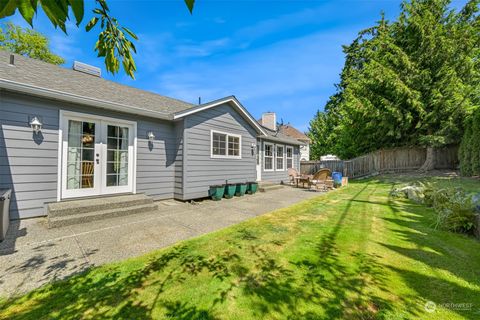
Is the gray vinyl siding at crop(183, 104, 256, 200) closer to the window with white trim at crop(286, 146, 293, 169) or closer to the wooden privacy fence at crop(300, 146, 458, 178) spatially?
the window with white trim at crop(286, 146, 293, 169)

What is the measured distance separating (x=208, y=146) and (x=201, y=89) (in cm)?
696

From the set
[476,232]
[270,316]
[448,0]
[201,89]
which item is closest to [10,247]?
[270,316]

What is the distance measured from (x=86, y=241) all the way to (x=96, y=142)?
3.07 m

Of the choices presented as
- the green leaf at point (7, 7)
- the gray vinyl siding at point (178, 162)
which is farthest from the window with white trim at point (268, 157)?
the green leaf at point (7, 7)

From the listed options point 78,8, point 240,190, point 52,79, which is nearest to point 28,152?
point 52,79

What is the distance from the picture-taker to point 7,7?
905mm

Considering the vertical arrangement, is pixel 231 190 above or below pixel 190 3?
below

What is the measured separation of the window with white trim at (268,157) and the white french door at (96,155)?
733 cm

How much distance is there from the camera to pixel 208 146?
26.5 ft

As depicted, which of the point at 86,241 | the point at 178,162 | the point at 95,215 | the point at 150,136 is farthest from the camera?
the point at 178,162

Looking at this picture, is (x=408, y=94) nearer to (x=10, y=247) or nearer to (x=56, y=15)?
(x=56, y=15)

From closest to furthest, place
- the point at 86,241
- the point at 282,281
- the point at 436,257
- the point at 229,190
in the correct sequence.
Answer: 1. the point at 282,281
2. the point at 436,257
3. the point at 86,241
4. the point at 229,190

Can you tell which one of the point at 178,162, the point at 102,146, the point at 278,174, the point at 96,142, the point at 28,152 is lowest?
the point at 278,174

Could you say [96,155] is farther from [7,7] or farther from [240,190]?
[7,7]
